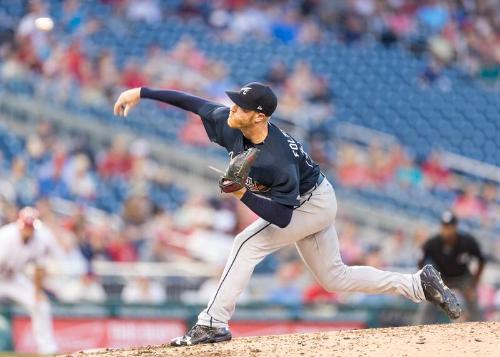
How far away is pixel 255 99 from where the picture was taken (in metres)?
6.60

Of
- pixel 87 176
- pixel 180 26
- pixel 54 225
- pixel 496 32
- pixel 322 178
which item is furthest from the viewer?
pixel 496 32

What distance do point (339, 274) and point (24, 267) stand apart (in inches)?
198

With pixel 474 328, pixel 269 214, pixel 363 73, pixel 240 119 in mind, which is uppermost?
pixel 363 73

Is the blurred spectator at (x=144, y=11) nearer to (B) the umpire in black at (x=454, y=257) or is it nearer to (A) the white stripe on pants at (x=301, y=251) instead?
(B) the umpire in black at (x=454, y=257)

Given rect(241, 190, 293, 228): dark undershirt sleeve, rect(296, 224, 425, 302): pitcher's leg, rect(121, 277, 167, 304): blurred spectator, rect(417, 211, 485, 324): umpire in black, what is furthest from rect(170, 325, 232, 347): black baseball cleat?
rect(121, 277, 167, 304): blurred spectator

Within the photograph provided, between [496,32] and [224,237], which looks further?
[496,32]

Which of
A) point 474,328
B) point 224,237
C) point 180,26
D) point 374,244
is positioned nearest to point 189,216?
point 224,237

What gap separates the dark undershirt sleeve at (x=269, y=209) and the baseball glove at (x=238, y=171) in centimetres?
14

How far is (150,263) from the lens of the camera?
13062 mm

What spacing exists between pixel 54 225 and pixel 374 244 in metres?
3.96

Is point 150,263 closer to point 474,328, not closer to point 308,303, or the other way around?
point 308,303

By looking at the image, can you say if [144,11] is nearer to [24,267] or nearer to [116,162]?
[116,162]

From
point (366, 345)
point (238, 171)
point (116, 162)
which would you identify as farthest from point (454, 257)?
point (116, 162)

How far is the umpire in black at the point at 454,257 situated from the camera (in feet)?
35.0
